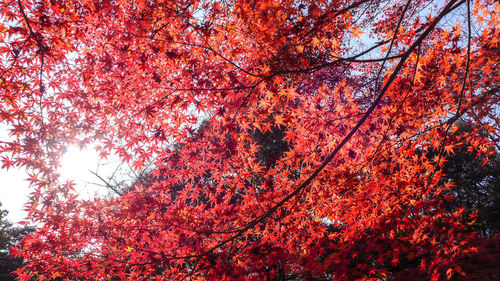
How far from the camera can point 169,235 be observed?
14.1 ft

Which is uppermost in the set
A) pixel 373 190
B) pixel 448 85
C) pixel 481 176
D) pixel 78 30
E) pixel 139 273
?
pixel 481 176

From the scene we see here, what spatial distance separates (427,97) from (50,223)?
20.7 ft

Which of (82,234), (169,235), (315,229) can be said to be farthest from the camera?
(315,229)

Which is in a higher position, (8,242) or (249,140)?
(8,242)

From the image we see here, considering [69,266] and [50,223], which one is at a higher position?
[50,223]

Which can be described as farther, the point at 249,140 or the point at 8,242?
the point at 8,242

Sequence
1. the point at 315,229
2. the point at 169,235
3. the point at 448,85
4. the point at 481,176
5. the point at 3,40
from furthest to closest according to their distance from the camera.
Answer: the point at 481,176, the point at 315,229, the point at 448,85, the point at 169,235, the point at 3,40

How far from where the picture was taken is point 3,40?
3357 mm

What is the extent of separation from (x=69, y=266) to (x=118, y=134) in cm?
238

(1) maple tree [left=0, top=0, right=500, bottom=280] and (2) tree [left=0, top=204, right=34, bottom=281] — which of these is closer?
(1) maple tree [left=0, top=0, right=500, bottom=280]

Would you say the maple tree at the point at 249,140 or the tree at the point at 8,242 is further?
the tree at the point at 8,242

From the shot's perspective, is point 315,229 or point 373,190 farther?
point 315,229

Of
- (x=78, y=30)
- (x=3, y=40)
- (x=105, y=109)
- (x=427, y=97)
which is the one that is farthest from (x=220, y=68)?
(x=427, y=97)

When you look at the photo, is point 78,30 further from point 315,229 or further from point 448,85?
point 448,85
